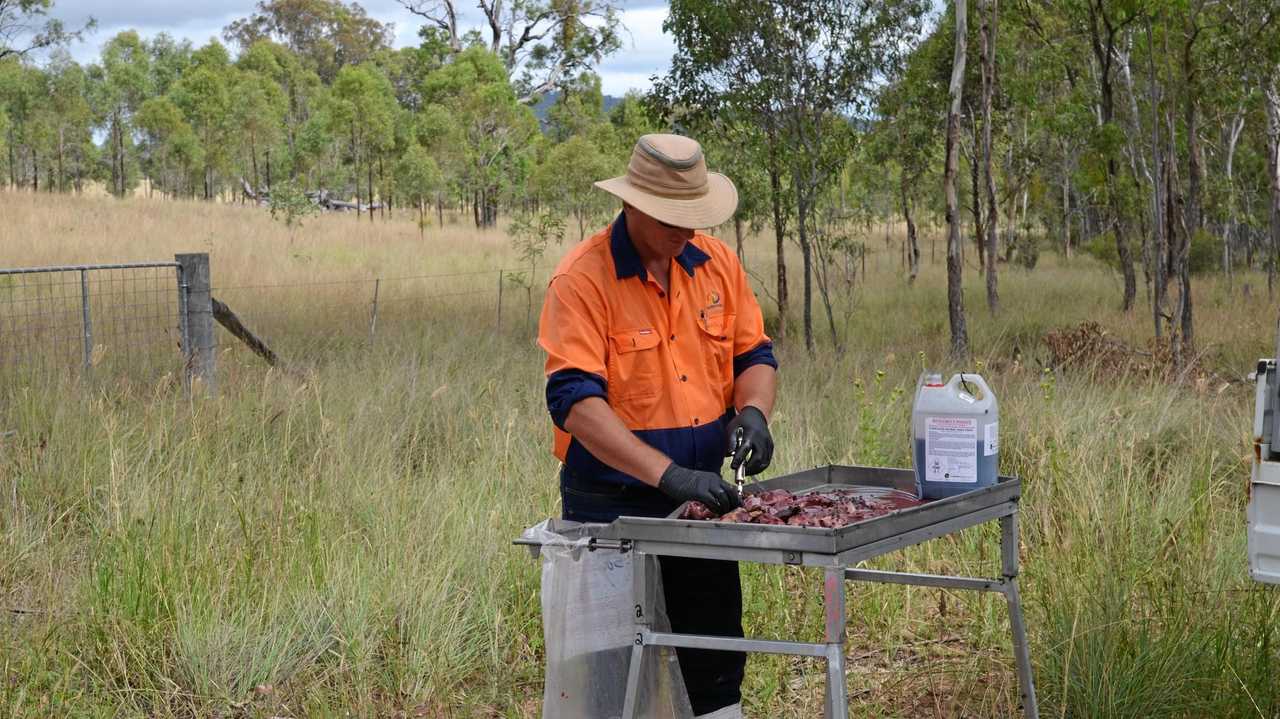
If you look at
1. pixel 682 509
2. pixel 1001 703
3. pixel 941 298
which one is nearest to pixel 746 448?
pixel 682 509

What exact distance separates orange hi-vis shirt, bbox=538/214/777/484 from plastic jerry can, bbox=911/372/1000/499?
680 millimetres

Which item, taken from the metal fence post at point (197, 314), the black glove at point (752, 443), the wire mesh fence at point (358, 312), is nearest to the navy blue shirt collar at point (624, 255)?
the black glove at point (752, 443)

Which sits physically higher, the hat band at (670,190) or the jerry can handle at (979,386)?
the hat band at (670,190)

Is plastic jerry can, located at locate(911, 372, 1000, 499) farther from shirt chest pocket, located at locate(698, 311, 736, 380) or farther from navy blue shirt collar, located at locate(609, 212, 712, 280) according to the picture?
navy blue shirt collar, located at locate(609, 212, 712, 280)

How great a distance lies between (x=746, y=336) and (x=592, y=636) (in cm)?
104

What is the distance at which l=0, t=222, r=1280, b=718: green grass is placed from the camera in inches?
177

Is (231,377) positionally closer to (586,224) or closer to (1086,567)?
(1086,567)

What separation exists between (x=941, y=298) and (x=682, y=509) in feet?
59.6

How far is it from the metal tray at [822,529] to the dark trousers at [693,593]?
1.35ft

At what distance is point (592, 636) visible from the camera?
3.53 metres

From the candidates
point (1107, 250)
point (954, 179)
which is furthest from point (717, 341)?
point (1107, 250)

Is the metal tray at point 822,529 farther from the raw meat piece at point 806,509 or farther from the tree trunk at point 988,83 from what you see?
the tree trunk at point 988,83

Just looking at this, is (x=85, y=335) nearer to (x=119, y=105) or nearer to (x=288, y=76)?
(x=119, y=105)

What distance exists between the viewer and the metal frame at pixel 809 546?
2.90 metres
